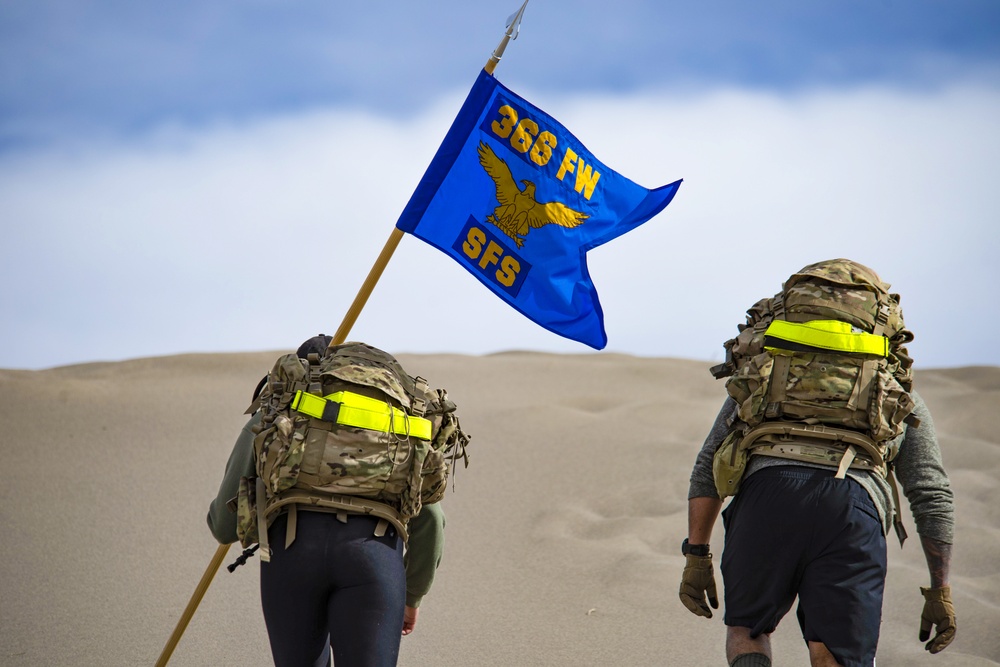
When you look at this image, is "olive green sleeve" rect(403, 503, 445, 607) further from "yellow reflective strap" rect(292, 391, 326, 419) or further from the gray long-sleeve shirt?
the gray long-sleeve shirt

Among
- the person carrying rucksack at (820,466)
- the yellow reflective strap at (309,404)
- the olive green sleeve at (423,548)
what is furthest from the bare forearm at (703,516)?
the yellow reflective strap at (309,404)

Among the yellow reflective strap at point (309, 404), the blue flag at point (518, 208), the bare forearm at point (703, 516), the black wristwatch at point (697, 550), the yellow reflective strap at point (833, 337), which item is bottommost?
the black wristwatch at point (697, 550)

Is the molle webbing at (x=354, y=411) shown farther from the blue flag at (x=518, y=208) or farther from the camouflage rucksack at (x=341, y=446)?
the blue flag at (x=518, y=208)

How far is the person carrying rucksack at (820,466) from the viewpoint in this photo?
3.46 metres

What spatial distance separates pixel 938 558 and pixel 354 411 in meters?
2.11

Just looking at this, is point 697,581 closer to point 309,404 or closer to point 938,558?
point 938,558

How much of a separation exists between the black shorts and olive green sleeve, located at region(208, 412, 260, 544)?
1661 mm

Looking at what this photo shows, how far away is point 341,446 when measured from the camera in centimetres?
340

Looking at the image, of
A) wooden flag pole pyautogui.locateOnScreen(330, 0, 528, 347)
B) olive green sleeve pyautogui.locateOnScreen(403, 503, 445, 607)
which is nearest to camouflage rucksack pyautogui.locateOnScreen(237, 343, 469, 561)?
olive green sleeve pyautogui.locateOnScreen(403, 503, 445, 607)

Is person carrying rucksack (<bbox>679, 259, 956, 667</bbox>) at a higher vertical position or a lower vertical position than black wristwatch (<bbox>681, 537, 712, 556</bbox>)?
higher

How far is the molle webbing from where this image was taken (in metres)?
3.42

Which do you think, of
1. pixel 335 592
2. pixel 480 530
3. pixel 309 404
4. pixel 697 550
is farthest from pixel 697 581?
pixel 480 530

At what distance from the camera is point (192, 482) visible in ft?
30.8

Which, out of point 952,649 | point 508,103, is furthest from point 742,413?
point 952,649
